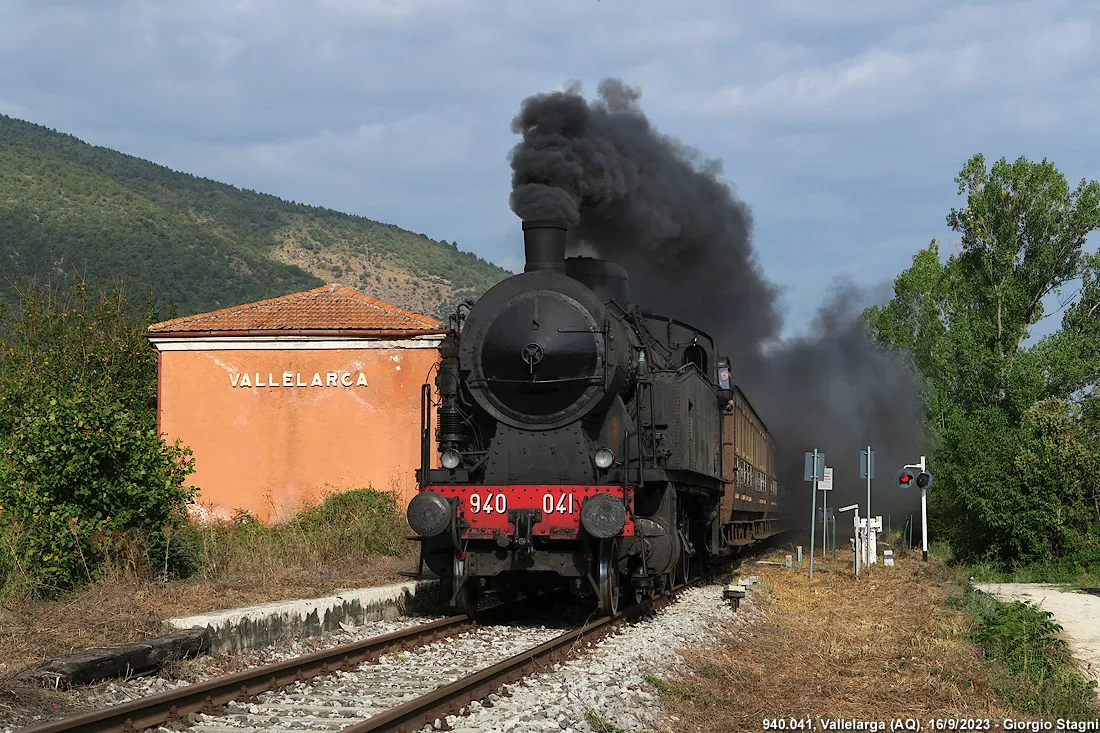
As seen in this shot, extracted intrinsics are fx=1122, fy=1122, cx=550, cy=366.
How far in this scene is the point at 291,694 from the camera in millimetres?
7633

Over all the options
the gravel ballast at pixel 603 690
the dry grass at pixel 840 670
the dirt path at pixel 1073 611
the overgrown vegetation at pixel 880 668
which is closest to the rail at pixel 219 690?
the gravel ballast at pixel 603 690

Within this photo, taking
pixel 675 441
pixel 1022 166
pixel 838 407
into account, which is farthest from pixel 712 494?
pixel 1022 166

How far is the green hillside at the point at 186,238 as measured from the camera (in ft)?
224

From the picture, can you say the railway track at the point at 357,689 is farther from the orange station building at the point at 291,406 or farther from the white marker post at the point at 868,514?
the orange station building at the point at 291,406

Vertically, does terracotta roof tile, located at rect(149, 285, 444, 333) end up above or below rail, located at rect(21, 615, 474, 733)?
above

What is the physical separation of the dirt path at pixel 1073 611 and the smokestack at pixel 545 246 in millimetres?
6493

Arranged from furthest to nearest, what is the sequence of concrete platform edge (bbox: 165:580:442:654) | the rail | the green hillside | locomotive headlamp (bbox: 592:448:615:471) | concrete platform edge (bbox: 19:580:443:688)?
1. the green hillside
2. locomotive headlamp (bbox: 592:448:615:471)
3. concrete platform edge (bbox: 165:580:442:654)
4. concrete platform edge (bbox: 19:580:443:688)
5. the rail

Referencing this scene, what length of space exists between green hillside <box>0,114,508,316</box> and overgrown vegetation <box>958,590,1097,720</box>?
5271cm

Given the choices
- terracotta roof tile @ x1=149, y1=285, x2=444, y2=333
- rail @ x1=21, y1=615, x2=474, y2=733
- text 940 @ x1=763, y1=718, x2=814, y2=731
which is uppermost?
terracotta roof tile @ x1=149, y1=285, x2=444, y2=333

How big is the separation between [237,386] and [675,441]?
1455 centimetres

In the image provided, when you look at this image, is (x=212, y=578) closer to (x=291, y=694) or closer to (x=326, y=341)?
(x=291, y=694)

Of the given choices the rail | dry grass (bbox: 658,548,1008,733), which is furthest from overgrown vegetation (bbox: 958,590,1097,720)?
the rail

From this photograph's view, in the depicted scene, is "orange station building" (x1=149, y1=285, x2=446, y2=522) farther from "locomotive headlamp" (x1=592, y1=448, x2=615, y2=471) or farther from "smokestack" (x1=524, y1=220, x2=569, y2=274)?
"locomotive headlamp" (x1=592, y1=448, x2=615, y2=471)

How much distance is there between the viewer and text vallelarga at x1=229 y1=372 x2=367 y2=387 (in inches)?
933
